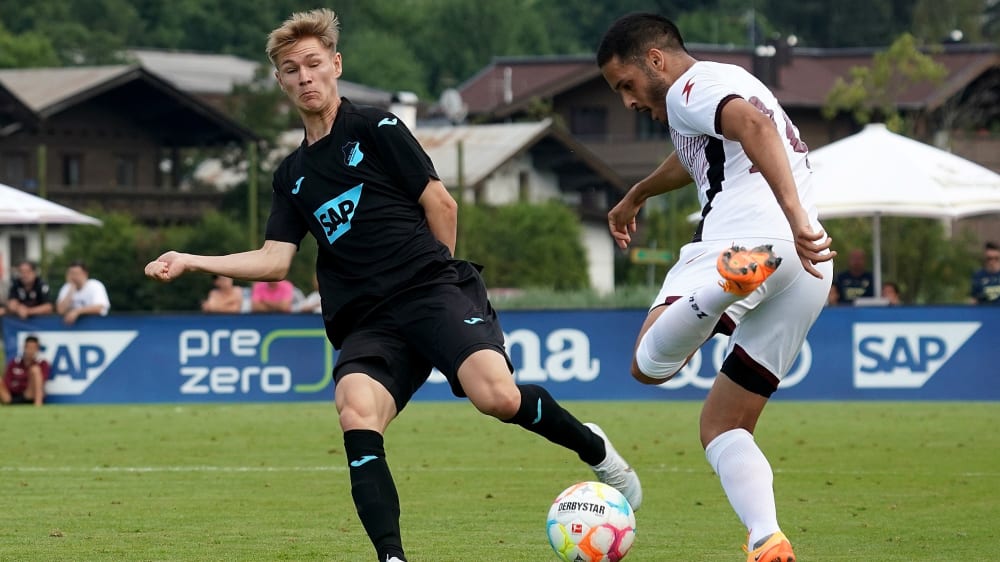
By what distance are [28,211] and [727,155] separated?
55.6 ft

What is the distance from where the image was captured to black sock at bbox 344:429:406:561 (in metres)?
6.85

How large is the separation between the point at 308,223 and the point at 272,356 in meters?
13.1

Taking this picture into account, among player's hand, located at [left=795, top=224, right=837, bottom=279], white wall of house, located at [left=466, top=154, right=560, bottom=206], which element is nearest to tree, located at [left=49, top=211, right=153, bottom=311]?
white wall of house, located at [left=466, top=154, right=560, bottom=206]

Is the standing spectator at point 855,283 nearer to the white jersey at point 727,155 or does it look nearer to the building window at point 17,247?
the white jersey at point 727,155

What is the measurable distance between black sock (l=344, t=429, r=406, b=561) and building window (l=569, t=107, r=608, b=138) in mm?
59427

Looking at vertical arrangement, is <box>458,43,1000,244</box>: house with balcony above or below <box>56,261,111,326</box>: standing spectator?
above

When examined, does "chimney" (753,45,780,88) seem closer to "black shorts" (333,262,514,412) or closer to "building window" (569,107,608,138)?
"building window" (569,107,608,138)

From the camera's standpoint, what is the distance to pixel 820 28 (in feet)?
355

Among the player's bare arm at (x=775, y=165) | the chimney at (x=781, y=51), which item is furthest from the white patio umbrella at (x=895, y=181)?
the chimney at (x=781, y=51)

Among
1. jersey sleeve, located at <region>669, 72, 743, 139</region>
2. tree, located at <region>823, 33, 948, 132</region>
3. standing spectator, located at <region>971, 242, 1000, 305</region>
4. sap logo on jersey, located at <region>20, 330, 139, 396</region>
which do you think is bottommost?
sap logo on jersey, located at <region>20, 330, 139, 396</region>

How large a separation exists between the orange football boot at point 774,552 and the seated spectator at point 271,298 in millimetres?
15678

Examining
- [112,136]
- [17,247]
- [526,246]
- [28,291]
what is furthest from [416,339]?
[112,136]

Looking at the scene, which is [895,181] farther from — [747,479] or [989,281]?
[747,479]

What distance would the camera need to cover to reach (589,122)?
66938mm
